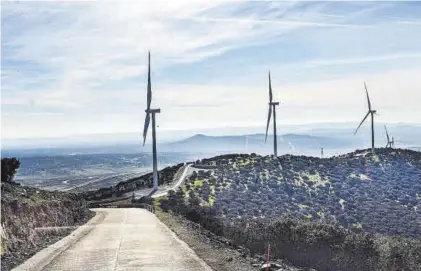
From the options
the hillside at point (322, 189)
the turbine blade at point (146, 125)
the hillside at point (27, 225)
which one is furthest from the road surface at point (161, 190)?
the hillside at point (27, 225)

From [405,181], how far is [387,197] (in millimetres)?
11796

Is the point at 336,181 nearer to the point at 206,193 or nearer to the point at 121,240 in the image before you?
the point at 206,193

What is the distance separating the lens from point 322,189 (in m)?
85.8

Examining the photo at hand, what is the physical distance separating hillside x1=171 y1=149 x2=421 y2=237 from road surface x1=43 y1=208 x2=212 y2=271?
94.0 feet

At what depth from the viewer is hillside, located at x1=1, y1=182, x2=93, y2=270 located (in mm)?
24688

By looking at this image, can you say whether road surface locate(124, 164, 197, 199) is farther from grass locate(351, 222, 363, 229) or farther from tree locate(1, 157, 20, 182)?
tree locate(1, 157, 20, 182)

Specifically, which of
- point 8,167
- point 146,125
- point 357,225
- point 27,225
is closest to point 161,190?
point 146,125

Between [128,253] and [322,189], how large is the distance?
207ft

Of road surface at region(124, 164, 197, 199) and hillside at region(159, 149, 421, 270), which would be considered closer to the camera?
hillside at region(159, 149, 421, 270)

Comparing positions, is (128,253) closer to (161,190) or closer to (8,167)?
(8,167)

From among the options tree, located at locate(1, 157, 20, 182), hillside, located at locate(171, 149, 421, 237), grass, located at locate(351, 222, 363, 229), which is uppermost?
tree, located at locate(1, 157, 20, 182)

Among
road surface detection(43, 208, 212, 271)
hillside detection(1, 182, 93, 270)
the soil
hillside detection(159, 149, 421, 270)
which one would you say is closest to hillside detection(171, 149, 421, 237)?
hillside detection(159, 149, 421, 270)

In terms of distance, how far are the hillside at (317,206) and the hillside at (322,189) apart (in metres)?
0.11

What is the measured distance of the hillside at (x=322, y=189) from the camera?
221 ft
